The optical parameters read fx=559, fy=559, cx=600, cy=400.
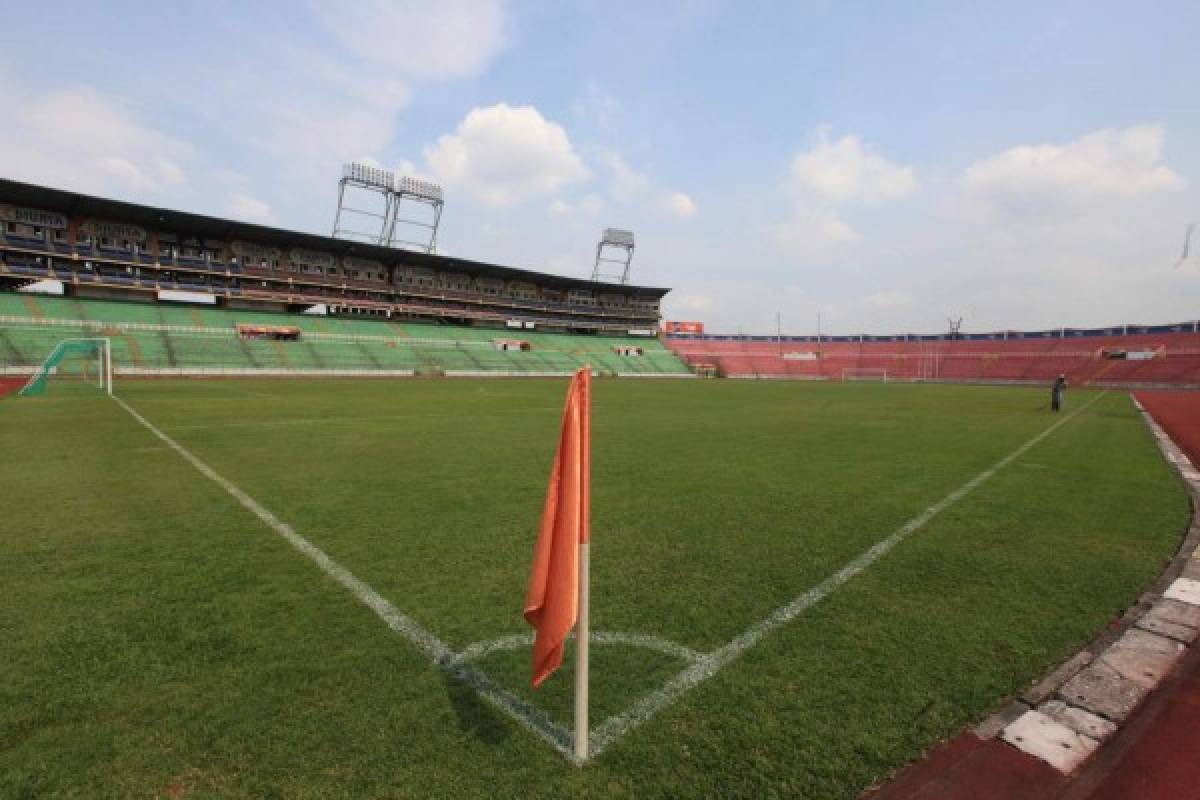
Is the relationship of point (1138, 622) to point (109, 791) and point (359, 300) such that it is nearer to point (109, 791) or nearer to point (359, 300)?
point (109, 791)

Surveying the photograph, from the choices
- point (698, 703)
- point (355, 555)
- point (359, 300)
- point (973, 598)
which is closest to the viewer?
point (698, 703)

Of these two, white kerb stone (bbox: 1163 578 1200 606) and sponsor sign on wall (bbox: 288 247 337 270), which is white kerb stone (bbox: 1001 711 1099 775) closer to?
white kerb stone (bbox: 1163 578 1200 606)

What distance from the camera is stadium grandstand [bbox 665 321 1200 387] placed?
176 feet

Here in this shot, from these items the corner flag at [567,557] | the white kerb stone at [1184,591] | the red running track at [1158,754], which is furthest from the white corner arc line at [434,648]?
the white kerb stone at [1184,591]

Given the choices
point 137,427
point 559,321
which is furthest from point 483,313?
point 137,427

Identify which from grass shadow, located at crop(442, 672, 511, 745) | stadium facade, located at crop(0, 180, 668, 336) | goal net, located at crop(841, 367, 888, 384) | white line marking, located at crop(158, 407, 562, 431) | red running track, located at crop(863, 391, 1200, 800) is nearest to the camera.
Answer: red running track, located at crop(863, 391, 1200, 800)

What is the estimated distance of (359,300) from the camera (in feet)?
195

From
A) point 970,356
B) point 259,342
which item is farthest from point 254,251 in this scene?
point 970,356

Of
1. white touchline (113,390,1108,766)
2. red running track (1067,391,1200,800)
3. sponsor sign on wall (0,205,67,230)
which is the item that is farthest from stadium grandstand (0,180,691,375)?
red running track (1067,391,1200,800)

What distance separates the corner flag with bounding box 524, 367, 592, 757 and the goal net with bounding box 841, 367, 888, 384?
73321 millimetres

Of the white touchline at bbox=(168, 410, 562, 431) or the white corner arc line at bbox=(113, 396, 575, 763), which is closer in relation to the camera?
the white corner arc line at bbox=(113, 396, 575, 763)

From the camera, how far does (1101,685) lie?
285 centimetres

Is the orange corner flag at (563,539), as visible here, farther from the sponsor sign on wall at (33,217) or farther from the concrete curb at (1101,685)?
the sponsor sign on wall at (33,217)

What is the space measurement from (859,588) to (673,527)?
6.21 ft
